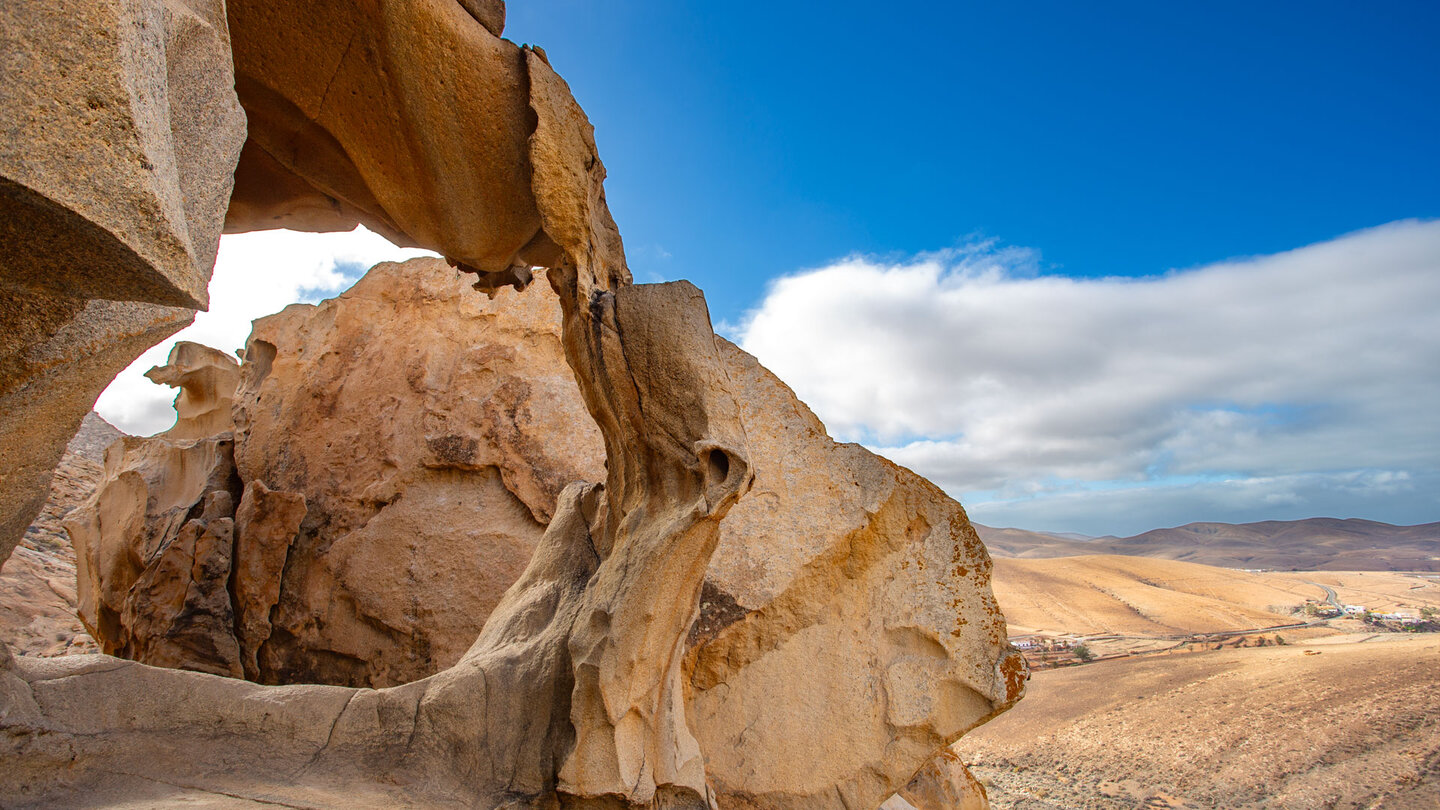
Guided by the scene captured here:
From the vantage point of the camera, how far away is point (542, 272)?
7.66 metres

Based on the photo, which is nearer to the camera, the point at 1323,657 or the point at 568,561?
the point at 568,561

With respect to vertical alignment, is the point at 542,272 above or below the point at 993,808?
above

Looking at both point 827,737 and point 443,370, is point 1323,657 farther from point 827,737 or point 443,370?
point 443,370

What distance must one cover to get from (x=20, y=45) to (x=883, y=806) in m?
4.94

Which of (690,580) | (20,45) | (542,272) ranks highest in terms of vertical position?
(542,272)

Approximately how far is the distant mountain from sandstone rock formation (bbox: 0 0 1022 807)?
72.3 metres

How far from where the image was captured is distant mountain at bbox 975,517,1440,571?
67.9 m

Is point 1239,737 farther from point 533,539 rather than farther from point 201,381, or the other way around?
point 201,381

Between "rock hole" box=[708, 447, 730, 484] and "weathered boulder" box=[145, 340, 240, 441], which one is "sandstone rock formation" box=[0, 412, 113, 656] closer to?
"weathered boulder" box=[145, 340, 240, 441]

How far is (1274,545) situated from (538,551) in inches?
3733

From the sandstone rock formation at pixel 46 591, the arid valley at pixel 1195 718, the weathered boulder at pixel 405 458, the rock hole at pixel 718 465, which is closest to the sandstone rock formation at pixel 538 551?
the rock hole at pixel 718 465

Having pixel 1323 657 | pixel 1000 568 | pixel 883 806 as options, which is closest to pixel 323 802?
pixel 883 806

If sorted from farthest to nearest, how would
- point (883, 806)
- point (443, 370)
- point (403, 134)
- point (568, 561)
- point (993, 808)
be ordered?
point (993, 808), point (443, 370), point (883, 806), point (568, 561), point (403, 134)

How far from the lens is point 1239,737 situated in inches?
396
